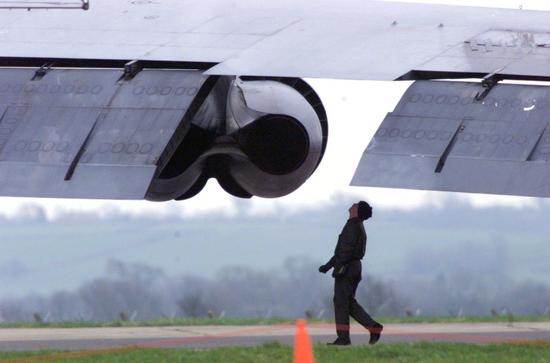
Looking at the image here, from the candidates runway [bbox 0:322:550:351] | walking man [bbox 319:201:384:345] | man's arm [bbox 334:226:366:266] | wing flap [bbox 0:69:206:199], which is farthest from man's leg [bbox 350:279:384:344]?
wing flap [bbox 0:69:206:199]

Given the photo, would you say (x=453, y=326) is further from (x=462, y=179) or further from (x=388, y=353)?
(x=462, y=179)

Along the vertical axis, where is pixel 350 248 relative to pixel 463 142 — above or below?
below

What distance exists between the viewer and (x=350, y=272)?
18.9 m

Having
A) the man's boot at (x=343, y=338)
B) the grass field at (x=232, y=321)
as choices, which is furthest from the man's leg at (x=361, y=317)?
the grass field at (x=232, y=321)

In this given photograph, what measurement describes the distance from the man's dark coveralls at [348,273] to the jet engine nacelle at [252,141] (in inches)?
34.2

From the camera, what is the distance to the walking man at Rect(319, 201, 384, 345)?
1880 centimetres

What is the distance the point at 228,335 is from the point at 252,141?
3287 mm

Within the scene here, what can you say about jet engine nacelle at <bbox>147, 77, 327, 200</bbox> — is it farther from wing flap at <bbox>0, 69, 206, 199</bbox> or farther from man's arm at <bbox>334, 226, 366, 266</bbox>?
wing flap at <bbox>0, 69, 206, 199</bbox>

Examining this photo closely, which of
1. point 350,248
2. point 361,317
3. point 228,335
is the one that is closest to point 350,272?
point 350,248

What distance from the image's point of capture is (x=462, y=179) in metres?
13.3

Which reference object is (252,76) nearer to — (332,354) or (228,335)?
(332,354)

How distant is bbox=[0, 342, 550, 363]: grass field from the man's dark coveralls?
99 cm

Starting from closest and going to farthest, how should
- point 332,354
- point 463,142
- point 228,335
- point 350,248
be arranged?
point 463,142, point 332,354, point 350,248, point 228,335

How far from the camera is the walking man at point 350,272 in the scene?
1880 centimetres
